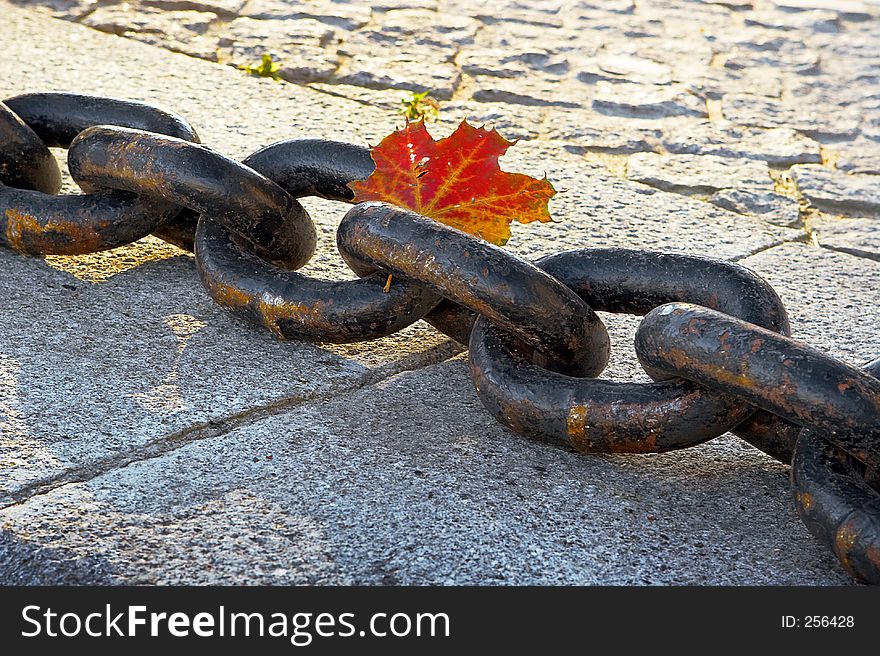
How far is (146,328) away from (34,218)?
0.34m

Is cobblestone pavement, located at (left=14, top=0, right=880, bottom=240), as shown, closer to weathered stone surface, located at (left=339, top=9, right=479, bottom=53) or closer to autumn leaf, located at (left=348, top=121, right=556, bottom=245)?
weathered stone surface, located at (left=339, top=9, right=479, bottom=53)

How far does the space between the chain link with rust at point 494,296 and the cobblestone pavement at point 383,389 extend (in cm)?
12

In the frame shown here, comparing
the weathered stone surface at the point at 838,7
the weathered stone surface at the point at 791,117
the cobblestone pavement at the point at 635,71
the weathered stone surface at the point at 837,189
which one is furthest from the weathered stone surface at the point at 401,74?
the weathered stone surface at the point at 838,7

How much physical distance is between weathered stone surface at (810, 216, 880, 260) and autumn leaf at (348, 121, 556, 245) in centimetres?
122

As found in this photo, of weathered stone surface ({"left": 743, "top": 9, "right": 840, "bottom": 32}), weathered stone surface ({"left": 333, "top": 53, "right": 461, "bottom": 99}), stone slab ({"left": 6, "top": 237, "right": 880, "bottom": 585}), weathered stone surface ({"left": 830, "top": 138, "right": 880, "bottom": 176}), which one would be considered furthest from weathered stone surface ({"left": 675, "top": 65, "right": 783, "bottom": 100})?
stone slab ({"left": 6, "top": 237, "right": 880, "bottom": 585})

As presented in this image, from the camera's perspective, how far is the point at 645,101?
162 inches

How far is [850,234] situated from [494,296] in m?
1.70

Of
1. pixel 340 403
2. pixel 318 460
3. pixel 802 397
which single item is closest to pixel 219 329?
pixel 340 403

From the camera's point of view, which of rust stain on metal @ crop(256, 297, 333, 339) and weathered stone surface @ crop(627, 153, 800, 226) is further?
weathered stone surface @ crop(627, 153, 800, 226)

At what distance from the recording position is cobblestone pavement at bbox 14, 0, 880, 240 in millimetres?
3494

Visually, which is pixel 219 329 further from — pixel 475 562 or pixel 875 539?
pixel 875 539

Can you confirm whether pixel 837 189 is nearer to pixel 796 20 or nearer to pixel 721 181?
pixel 721 181

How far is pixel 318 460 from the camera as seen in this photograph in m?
1.84

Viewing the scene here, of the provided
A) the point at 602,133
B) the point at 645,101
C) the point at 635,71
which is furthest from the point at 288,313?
the point at 635,71
